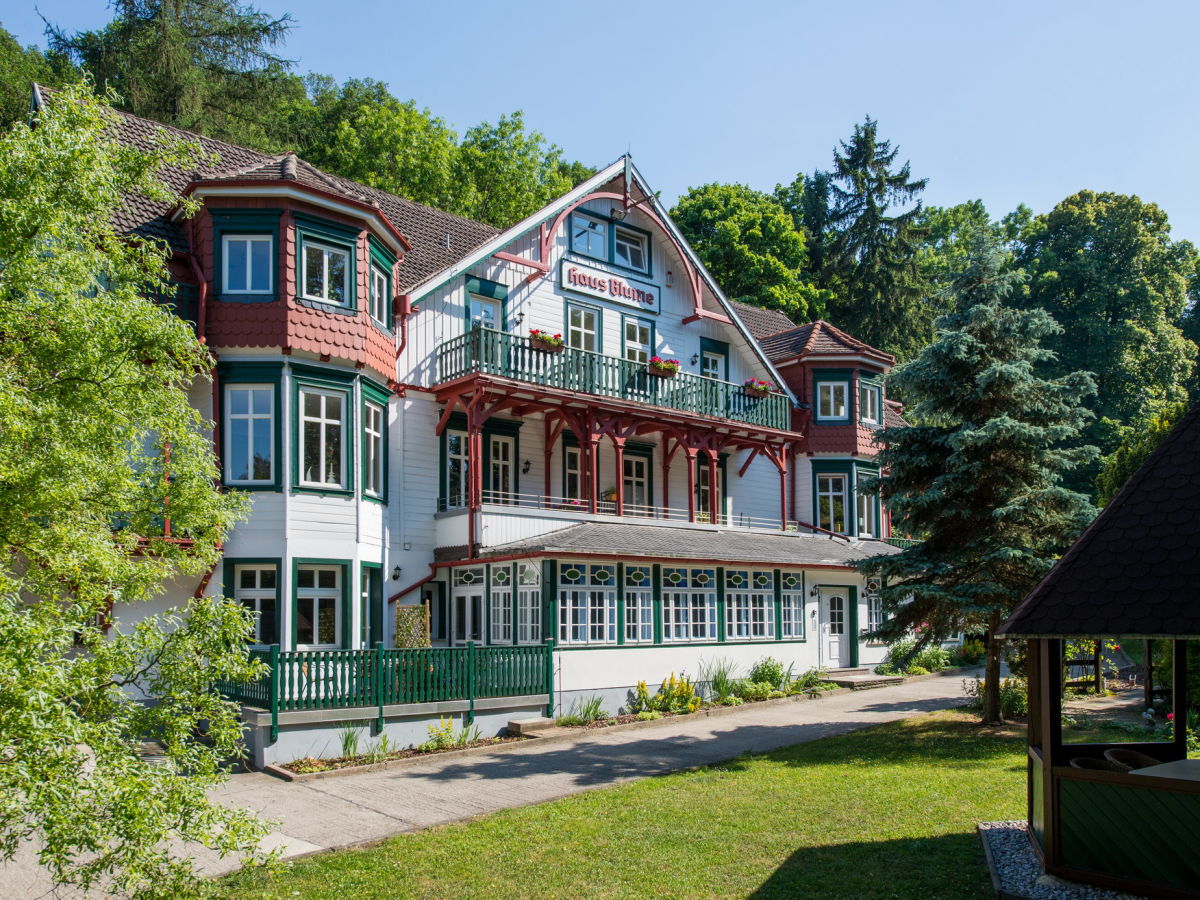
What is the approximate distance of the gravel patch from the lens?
26.6ft

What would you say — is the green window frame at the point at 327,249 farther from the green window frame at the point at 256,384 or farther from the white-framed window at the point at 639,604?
the white-framed window at the point at 639,604

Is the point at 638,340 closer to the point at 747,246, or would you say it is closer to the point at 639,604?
the point at 639,604

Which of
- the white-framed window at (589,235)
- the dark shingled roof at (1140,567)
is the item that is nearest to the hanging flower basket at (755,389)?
the white-framed window at (589,235)

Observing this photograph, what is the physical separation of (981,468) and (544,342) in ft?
31.7

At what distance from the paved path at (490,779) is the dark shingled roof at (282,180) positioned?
8054mm

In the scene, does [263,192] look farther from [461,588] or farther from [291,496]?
[461,588]

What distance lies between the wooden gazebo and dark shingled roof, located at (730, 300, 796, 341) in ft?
83.0

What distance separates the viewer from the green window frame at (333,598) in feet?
60.3

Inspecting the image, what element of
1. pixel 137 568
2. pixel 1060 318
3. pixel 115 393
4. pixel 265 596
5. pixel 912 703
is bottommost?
pixel 912 703

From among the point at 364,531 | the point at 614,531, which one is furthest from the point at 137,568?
the point at 614,531

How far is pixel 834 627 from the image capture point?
89.4 feet

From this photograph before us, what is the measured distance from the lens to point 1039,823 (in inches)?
358

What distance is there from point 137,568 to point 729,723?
13555 millimetres

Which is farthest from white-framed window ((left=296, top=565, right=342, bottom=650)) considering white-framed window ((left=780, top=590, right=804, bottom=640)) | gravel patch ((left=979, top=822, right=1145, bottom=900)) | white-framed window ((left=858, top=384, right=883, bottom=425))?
white-framed window ((left=858, top=384, right=883, bottom=425))
